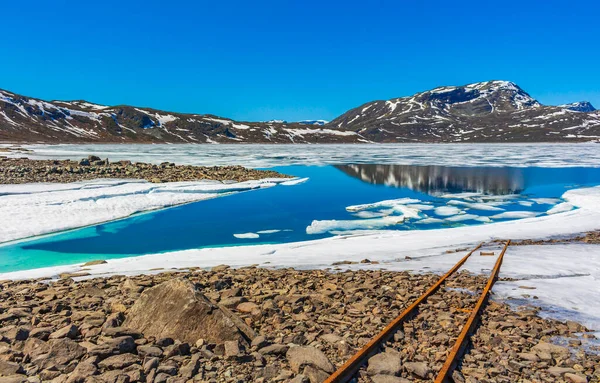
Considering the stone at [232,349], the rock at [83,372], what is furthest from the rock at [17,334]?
the stone at [232,349]

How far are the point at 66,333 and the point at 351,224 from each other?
44.7 feet

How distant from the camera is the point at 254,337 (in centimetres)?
582

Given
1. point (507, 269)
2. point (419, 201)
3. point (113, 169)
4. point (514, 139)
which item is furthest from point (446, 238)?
point (514, 139)

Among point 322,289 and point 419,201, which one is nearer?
point 322,289

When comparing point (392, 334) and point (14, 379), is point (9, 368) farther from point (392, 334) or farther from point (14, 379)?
point (392, 334)

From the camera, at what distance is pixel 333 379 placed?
4.54 metres

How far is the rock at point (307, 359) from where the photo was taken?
4981 mm

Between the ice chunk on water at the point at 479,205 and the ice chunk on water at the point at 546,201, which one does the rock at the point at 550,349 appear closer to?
the ice chunk on water at the point at 479,205

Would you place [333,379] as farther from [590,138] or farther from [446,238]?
[590,138]

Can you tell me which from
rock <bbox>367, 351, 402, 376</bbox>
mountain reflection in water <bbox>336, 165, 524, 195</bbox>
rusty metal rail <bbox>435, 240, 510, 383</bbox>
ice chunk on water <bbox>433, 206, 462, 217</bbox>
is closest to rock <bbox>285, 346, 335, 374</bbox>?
rock <bbox>367, 351, 402, 376</bbox>

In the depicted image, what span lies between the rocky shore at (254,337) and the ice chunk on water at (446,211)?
13238 millimetres

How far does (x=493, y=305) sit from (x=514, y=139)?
194 meters

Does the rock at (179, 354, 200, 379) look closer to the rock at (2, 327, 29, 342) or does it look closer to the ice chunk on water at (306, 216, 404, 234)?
the rock at (2, 327, 29, 342)

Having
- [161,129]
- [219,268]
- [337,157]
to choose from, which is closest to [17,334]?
[219,268]
